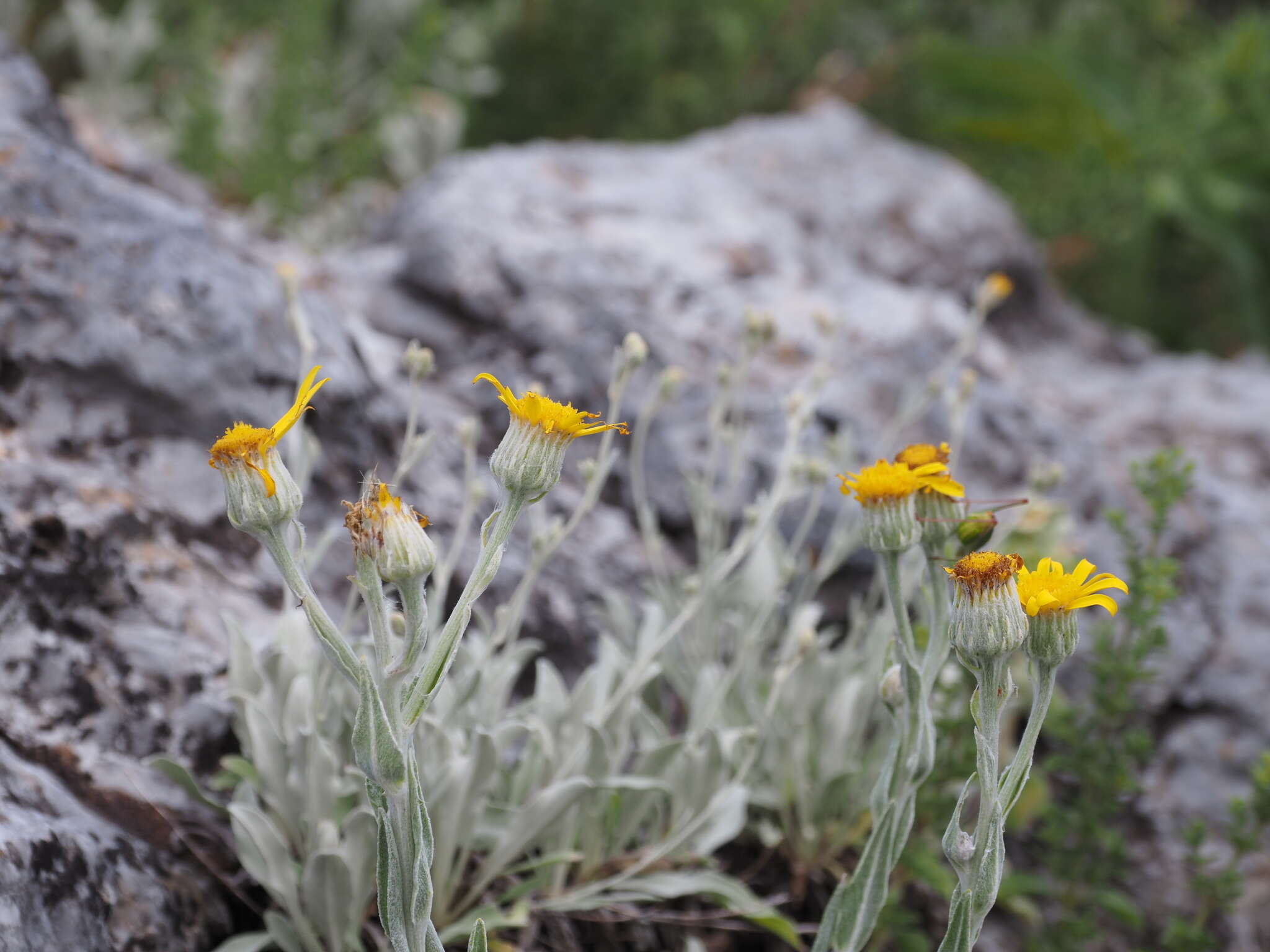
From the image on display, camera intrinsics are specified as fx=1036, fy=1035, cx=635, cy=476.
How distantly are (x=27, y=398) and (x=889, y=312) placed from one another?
7.99 feet

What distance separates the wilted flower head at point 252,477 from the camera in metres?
1.05

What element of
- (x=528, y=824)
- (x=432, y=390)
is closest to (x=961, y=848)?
(x=528, y=824)

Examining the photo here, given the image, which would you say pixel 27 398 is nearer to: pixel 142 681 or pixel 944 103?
pixel 142 681

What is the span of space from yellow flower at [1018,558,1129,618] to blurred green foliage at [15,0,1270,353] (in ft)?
13.2

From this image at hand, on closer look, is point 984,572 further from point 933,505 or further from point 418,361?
point 418,361

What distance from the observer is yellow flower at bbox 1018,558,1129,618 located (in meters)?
1.09

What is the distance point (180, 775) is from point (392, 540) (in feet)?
2.59

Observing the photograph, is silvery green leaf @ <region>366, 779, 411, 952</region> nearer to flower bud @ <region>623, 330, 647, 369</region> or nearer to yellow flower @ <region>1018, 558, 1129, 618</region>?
yellow flower @ <region>1018, 558, 1129, 618</region>

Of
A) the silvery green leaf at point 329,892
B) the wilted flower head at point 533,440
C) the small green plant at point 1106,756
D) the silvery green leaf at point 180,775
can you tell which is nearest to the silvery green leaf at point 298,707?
the silvery green leaf at point 180,775

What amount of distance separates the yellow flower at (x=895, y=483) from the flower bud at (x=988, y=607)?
0.55 feet

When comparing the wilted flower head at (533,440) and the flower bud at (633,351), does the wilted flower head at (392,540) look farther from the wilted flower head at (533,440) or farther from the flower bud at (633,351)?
the flower bud at (633,351)

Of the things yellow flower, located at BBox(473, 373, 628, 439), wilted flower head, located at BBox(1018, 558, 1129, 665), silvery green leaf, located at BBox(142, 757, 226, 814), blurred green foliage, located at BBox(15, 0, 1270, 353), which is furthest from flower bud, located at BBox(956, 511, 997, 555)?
blurred green foliage, located at BBox(15, 0, 1270, 353)

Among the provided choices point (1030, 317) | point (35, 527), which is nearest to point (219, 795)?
point (35, 527)

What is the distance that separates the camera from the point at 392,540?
1.03 metres
